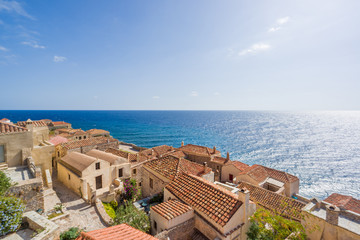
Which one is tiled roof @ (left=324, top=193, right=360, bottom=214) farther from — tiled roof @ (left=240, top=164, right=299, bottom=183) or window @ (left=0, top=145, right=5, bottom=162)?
window @ (left=0, top=145, right=5, bottom=162)

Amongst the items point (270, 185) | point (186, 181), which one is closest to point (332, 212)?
point (186, 181)

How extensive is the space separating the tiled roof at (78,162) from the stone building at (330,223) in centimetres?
1989

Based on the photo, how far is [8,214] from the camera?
334 inches

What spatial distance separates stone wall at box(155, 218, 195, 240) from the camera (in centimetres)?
865

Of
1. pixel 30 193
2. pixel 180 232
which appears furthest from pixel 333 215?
pixel 30 193

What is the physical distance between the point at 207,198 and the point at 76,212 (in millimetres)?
12028

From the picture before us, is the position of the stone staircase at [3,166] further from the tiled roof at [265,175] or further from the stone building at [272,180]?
the tiled roof at [265,175]

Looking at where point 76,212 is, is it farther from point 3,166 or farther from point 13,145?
point 13,145

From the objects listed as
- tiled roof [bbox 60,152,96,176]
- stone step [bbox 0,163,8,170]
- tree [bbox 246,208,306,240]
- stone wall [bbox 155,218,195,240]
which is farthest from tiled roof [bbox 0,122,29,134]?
tree [bbox 246,208,306,240]

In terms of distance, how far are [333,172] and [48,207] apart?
63821 mm

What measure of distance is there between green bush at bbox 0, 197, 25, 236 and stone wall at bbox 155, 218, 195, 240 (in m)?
7.58

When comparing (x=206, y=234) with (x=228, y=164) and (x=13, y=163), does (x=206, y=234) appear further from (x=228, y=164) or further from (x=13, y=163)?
(x=228, y=164)

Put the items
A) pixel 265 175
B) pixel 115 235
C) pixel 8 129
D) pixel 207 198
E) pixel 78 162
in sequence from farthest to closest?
1. pixel 265 175
2. pixel 78 162
3. pixel 8 129
4. pixel 207 198
5. pixel 115 235

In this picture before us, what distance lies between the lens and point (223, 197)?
10.3 meters
